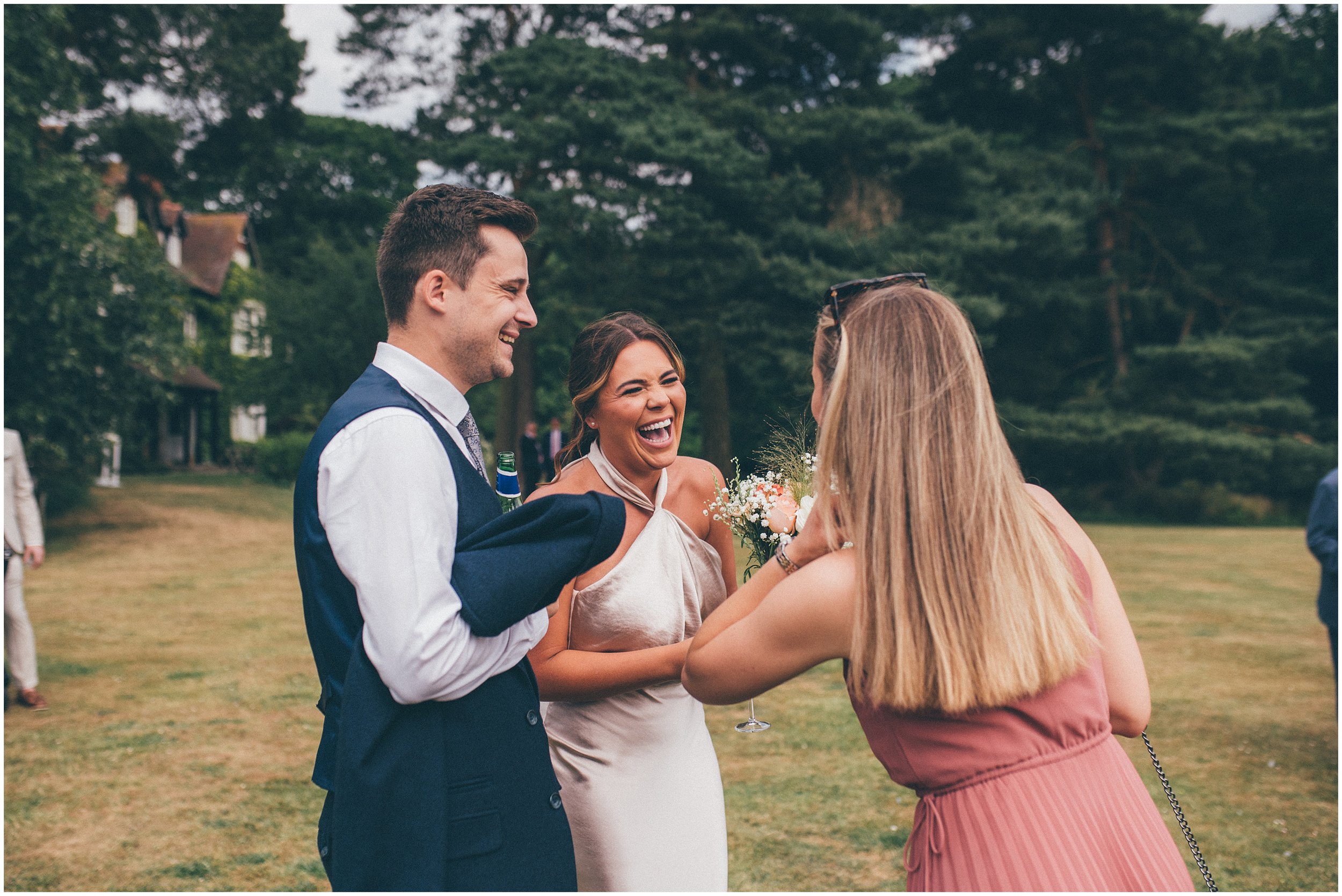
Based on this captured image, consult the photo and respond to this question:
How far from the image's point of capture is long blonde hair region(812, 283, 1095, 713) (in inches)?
68.2

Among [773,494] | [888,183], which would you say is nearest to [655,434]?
[773,494]

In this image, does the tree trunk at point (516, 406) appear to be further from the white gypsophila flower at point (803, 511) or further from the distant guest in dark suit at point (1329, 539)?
the white gypsophila flower at point (803, 511)

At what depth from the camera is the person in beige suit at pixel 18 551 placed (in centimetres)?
693

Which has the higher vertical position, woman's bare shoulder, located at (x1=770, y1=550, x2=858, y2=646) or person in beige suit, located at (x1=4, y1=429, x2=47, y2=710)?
woman's bare shoulder, located at (x1=770, y1=550, x2=858, y2=646)

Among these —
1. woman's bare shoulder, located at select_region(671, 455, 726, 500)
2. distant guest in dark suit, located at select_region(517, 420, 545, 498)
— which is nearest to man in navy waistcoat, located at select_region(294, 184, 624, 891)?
woman's bare shoulder, located at select_region(671, 455, 726, 500)

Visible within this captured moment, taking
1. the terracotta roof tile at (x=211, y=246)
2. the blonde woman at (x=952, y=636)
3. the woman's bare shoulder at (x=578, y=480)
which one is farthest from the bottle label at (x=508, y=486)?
the terracotta roof tile at (x=211, y=246)

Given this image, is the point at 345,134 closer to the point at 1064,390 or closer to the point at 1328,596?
the point at 1064,390

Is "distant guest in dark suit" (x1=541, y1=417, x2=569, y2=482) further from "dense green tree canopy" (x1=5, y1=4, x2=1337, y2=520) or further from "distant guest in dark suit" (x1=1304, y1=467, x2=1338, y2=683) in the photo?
"distant guest in dark suit" (x1=1304, y1=467, x2=1338, y2=683)

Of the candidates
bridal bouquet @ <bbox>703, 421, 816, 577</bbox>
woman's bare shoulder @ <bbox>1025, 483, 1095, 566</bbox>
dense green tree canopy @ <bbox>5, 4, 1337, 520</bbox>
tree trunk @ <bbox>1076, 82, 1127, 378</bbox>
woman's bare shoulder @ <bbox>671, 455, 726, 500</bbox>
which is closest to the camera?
woman's bare shoulder @ <bbox>1025, 483, 1095, 566</bbox>

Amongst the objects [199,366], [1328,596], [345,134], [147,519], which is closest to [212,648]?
[1328,596]

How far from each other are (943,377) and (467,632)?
1.01 metres

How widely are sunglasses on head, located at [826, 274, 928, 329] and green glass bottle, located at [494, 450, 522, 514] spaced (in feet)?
2.92

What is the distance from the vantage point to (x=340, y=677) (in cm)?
196

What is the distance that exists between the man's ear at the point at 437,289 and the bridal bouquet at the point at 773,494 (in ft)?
3.61
